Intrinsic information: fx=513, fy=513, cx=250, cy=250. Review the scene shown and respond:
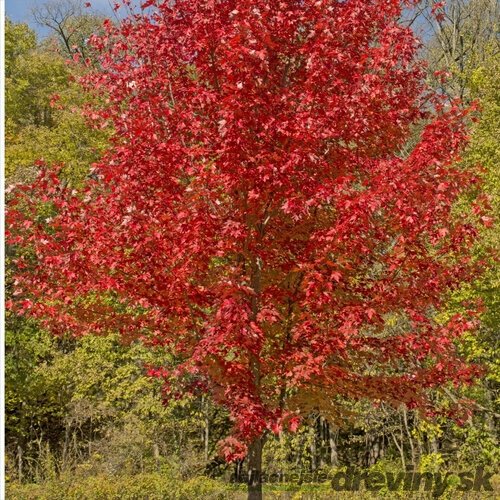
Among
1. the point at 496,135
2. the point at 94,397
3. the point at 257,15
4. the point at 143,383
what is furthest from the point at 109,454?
the point at 496,135

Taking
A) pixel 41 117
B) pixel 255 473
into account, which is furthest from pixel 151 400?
pixel 41 117

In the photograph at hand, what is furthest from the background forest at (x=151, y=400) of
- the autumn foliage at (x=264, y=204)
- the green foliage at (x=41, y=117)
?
the autumn foliage at (x=264, y=204)

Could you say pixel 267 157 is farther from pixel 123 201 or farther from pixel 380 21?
pixel 380 21

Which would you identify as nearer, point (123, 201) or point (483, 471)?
point (123, 201)

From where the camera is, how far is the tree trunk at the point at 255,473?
20.9ft

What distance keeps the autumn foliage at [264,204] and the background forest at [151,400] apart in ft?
3.45

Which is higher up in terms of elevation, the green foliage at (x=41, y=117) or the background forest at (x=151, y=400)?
the green foliage at (x=41, y=117)

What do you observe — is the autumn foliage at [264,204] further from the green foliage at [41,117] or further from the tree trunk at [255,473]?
the green foliage at [41,117]

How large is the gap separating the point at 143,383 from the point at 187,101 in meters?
10.2

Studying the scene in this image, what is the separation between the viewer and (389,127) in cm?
614

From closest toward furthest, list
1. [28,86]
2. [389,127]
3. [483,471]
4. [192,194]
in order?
[192,194], [389,127], [483,471], [28,86]

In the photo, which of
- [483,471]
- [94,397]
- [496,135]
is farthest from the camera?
[94,397]

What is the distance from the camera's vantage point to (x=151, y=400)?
14.2 meters

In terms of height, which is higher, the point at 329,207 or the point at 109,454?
the point at 329,207
